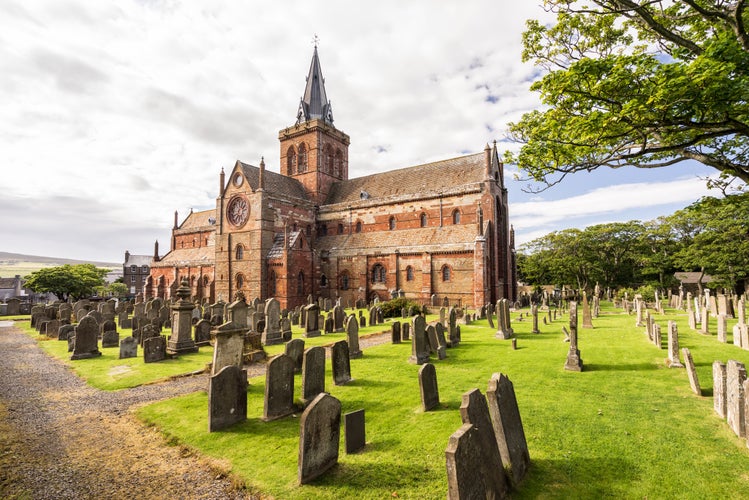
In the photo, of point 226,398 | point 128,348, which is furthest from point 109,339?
point 226,398

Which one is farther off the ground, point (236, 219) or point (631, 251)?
point (236, 219)

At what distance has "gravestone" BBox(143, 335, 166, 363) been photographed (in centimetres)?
1081

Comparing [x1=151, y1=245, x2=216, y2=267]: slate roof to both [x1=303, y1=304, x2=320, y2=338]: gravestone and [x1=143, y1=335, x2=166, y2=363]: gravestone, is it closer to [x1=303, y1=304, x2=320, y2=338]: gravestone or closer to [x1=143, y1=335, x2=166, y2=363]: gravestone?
[x1=303, y1=304, x2=320, y2=338]: gravestone

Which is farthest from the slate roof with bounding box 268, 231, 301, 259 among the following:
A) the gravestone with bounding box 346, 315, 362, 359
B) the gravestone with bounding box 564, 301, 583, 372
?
Answer: the gravestone with bounding box 564, 301, 583, 372

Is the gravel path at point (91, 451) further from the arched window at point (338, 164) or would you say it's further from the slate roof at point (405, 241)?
the arched window at point (338, 164)

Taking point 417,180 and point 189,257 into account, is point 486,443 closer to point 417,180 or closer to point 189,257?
point 417,180

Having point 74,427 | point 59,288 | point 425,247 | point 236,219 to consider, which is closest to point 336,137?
point 236,219

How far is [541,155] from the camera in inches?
344

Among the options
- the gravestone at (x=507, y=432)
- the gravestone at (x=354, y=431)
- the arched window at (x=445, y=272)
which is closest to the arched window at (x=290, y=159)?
the arched window at (x=445, y=272)

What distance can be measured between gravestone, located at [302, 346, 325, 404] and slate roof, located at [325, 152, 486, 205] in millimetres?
22554

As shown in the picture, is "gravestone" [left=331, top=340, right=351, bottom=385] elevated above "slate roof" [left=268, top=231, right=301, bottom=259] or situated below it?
below

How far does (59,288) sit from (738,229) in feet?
201

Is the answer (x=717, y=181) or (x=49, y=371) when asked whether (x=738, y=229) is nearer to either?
(x=717, y=181)

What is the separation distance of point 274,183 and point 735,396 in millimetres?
32259
